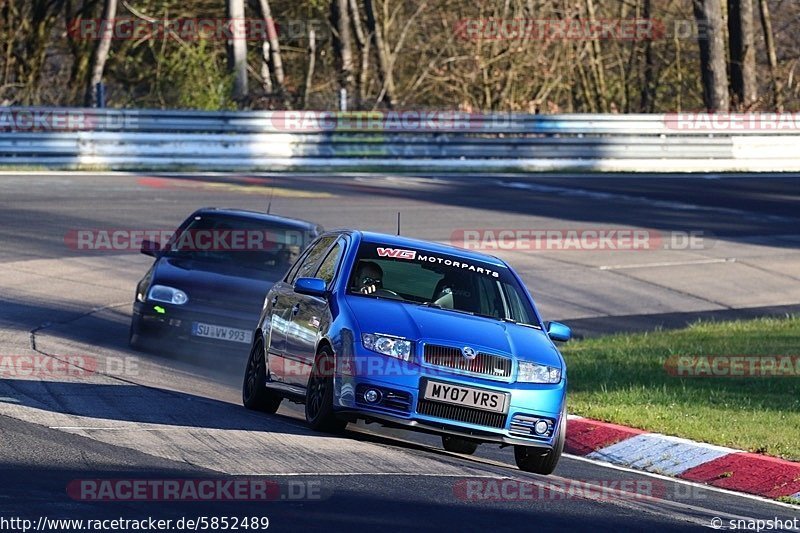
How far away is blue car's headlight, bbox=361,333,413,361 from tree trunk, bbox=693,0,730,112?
31.8 meters

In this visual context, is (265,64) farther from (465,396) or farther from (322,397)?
(465,396)

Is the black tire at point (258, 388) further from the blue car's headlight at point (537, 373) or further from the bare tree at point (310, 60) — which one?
the bare tree at point (310, 60)

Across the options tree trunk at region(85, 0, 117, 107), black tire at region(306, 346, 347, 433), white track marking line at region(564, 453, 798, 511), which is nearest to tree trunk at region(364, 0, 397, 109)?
tree trunk at region(85, 0, 117, 107)

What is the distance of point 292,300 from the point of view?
10555 millimetres

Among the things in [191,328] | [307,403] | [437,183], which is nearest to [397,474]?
[307,403]

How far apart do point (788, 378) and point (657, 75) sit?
1276 inches

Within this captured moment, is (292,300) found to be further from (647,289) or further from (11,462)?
(647,289)

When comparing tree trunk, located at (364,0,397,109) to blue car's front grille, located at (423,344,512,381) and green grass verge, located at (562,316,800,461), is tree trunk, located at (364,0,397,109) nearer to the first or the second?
green grass verge, located at (562,316,800,461)

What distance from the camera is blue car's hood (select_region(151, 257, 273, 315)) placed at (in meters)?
13.7

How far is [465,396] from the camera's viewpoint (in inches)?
351

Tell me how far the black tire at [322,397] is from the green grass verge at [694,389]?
2767 mm

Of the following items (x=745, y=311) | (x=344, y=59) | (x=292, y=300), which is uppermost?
(x=344, y=59)

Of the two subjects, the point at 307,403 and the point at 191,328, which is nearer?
the point at 307,403

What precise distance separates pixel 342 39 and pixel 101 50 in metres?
6.77
